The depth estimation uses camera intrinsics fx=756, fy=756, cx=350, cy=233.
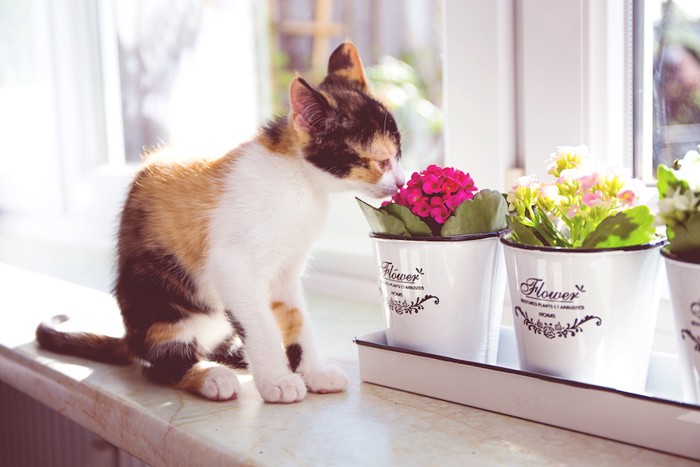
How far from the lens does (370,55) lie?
212 cm

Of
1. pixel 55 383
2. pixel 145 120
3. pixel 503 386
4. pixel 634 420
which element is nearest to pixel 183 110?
pixel 145 120

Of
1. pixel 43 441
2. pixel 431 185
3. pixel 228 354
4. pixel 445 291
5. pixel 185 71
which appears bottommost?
pixel 43 441

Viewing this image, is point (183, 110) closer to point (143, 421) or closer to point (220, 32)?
point (220, 32)

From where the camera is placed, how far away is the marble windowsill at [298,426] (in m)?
0.61

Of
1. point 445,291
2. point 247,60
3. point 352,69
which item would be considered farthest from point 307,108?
point 247,60

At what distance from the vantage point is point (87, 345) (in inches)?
37.7

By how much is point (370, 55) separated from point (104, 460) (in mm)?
1461

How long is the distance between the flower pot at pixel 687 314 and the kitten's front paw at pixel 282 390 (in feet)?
1.19

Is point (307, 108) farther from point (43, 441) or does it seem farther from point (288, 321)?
point (43, 441)

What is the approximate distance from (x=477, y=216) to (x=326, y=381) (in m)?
0.23

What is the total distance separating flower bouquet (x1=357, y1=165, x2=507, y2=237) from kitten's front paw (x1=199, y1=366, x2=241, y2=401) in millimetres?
228

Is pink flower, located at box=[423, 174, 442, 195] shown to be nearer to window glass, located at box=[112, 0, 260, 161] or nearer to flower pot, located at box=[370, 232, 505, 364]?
flower pot, located at box=[370, 232, 505, 364]

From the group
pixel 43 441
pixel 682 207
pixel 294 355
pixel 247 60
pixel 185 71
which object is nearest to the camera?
pixel 682 207

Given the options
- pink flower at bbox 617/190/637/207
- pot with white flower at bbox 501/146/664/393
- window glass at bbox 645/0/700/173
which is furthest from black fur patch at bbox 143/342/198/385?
window glass at bbox 645/0/700/173
